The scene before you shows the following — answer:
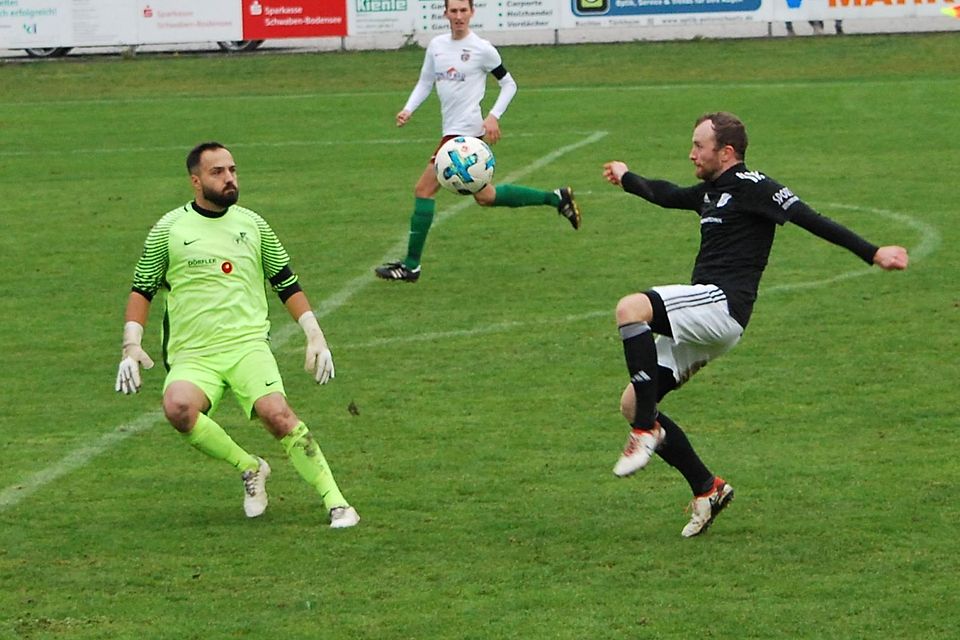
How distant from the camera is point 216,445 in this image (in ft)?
28.1

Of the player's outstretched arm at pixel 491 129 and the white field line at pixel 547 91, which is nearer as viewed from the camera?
the player's outstretched arm at pixel 491 129

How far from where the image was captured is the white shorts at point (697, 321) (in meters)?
7.95

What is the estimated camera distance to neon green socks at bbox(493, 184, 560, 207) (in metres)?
15.1

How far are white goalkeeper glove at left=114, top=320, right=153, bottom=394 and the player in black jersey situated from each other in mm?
2354

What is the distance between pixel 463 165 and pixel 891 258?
727 centimetres

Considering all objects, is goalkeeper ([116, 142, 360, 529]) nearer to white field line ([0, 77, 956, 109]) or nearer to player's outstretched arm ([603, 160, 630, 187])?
player's outstretched arm ([603, 160, 630, 187])

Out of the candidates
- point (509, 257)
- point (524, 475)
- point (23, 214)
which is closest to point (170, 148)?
point (23, 214)

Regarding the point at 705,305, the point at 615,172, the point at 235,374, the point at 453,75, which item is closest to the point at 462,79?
the point at 453,75

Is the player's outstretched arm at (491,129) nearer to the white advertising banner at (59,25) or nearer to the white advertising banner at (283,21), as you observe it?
the white advertising banner at (283,21)

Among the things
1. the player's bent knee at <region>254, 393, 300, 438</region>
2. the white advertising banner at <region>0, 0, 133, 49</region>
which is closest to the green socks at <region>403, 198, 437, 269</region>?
the player's bent knee at <region>254, 393, 300, 438</region>

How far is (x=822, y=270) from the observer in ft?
47.9

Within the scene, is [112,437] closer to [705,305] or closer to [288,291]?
[288,291]

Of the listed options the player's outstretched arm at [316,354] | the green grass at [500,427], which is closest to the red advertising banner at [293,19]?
the green grass at [500,427]

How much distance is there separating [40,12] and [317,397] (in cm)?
2889
